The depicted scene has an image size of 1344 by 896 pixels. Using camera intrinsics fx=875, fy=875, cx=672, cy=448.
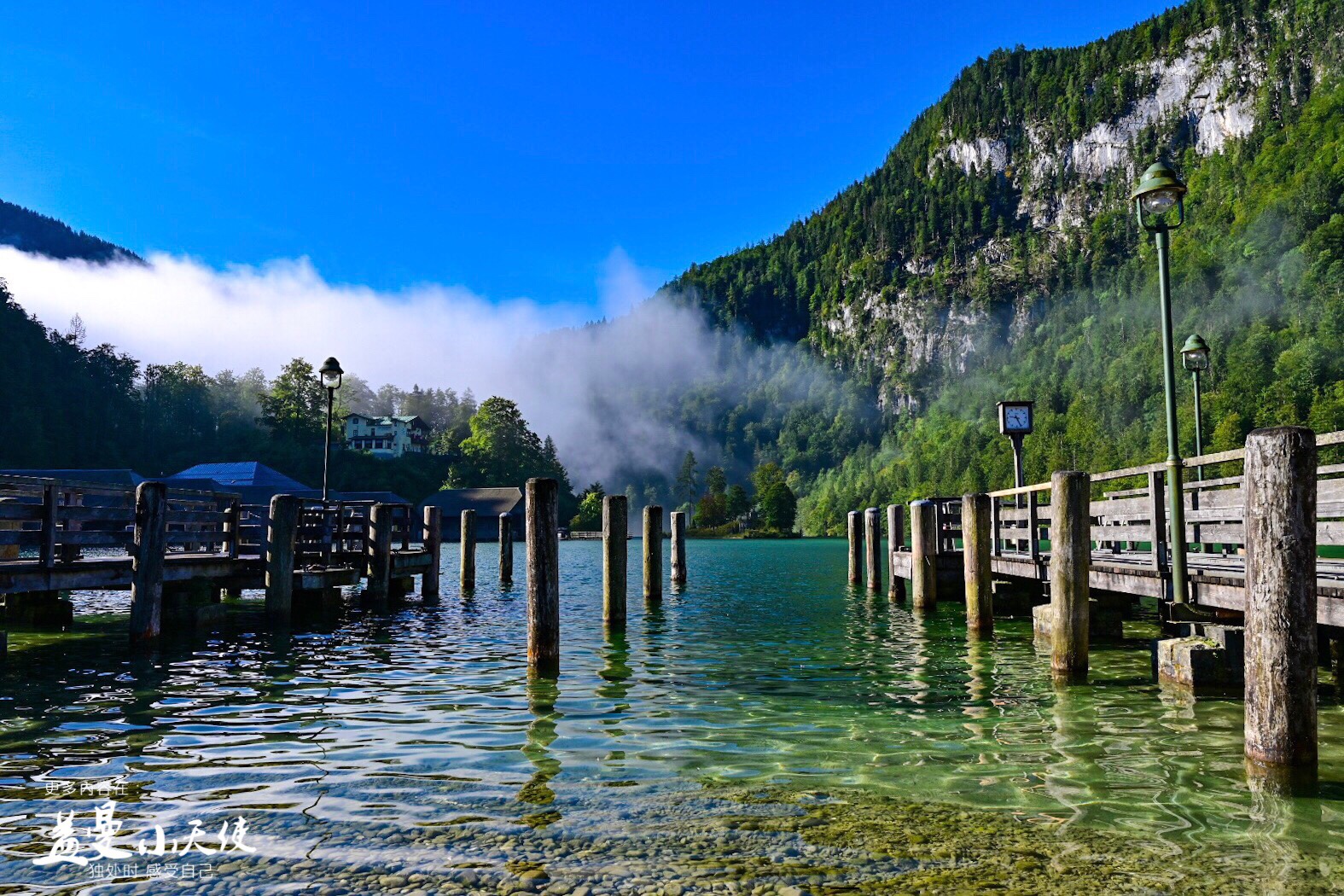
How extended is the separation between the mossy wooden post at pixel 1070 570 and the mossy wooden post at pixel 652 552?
12774mm

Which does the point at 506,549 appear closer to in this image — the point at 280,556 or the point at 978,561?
the point at 280,556

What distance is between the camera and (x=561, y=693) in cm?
1049

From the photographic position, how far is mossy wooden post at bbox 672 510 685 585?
30172mm

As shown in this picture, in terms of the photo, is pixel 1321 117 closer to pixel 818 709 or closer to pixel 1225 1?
pixel 1225 1

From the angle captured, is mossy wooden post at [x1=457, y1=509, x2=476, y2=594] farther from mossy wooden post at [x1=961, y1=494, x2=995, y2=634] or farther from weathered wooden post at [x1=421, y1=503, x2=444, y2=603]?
mossy wooden post at [x1=961, y1=494, x2=995, y2=634]

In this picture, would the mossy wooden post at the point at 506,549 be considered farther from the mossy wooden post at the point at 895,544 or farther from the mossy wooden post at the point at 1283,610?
the mossy wooden post at the point at 1283,610

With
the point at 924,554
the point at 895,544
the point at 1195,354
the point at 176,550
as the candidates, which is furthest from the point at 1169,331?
the point at 176,550

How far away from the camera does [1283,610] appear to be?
20.8 ft

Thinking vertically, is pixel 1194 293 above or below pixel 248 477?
above

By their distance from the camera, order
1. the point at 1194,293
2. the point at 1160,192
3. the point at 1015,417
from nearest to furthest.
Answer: the point at 1160,192, the point at 1015,417, the point at 1194,293

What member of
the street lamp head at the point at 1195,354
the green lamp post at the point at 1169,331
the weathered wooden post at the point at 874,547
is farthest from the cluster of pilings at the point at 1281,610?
the weathered wooden post at the point at 874,547

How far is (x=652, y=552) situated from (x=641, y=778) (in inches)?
645

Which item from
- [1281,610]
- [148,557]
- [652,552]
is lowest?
[652,552]

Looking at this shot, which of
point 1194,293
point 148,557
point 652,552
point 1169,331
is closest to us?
point 1169,331
